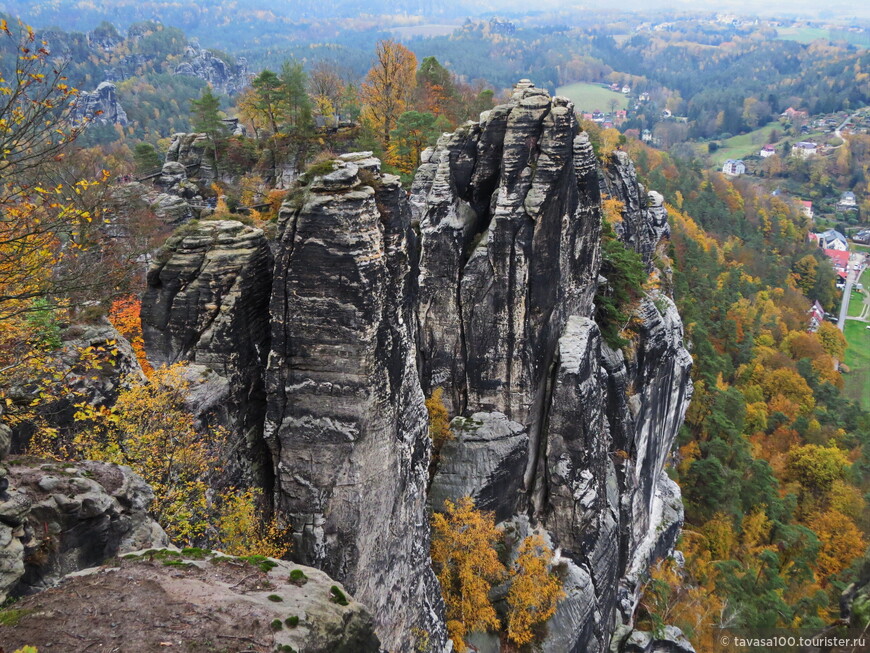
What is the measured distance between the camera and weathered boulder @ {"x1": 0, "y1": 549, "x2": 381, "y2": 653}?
10.2 m

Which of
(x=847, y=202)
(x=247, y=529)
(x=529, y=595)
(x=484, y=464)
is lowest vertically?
(x=847, y=202)

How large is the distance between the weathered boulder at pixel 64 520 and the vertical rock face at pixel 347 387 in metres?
4.83

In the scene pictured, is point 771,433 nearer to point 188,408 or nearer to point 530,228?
point 530,228

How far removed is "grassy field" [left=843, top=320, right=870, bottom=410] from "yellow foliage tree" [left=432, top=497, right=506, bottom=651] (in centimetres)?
8436

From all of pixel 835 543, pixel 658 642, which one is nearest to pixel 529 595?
pixel 658 642

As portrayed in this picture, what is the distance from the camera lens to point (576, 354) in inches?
1139

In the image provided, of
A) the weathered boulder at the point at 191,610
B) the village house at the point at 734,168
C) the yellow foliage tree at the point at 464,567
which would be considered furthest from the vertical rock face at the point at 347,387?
the village house at the point at 734,168

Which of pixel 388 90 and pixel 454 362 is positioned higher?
pixel 388 90

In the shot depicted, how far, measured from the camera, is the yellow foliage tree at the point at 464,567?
23734 mm

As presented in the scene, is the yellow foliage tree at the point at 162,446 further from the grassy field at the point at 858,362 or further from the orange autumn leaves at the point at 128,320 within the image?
the grassy field at the point at 858,362

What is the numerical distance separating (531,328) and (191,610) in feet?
67.2

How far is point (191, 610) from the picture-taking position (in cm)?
1134

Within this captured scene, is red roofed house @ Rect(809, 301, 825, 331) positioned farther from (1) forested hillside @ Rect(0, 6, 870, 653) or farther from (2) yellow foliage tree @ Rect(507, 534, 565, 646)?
(2) yellow foliage tree @ Rect(507, 534, 565, 646)

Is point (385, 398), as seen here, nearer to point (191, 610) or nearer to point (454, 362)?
point (191, 610)
